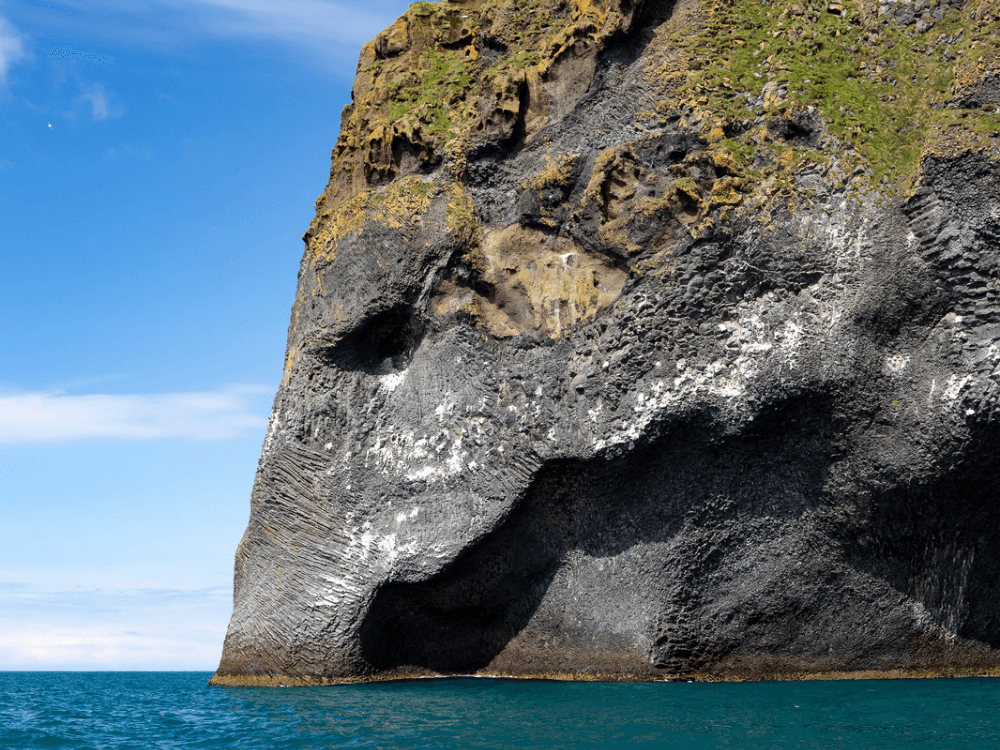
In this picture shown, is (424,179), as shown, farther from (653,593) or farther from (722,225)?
(653,593)

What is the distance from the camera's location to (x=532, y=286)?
586 inches

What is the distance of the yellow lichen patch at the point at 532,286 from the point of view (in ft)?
46.9

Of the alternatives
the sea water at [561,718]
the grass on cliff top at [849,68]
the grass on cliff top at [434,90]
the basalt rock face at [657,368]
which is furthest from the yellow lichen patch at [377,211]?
the sea water at [561,718]

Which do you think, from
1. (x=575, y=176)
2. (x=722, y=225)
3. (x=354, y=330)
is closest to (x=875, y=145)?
(x=722, y=225)

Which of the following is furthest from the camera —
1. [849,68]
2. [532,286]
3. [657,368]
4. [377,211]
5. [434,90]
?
[434,90]

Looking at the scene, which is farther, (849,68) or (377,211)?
(377,211)

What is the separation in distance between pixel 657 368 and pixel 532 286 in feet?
9.10

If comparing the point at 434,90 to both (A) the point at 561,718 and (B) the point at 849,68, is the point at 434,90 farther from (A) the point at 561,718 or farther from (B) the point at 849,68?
(A) the point at 561,718

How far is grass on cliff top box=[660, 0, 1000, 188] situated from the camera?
13.2 metres

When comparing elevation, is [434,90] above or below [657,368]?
above

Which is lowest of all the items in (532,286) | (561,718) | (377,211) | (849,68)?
(561,718)

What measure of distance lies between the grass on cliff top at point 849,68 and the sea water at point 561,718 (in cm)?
745

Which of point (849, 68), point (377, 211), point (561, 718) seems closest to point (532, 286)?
point (377, 211)

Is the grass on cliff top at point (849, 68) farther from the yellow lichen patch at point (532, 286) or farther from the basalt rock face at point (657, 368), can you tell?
the yellow lichen patch at point (532, 286)
